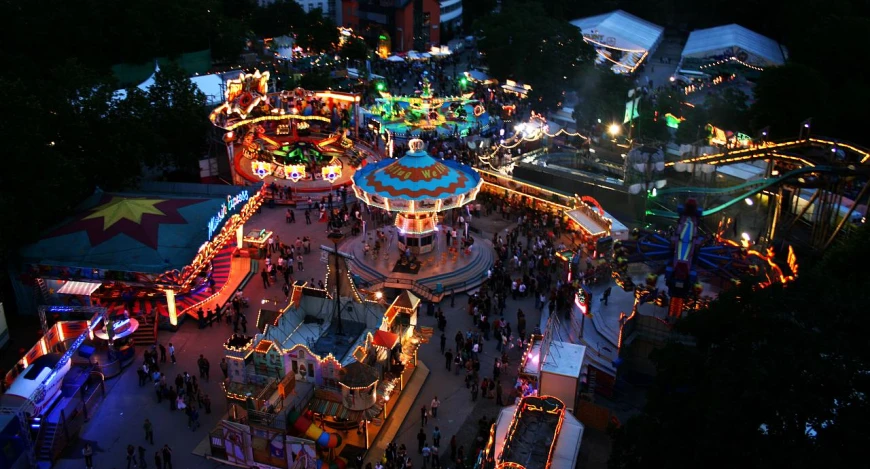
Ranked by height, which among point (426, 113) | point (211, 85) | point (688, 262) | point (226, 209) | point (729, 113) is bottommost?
point (426, 113)

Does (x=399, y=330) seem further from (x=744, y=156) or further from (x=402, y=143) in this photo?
(x=402, y=143)

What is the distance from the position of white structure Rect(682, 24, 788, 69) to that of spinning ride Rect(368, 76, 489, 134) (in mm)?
27636

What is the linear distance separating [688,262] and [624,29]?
203ft

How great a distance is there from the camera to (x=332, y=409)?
2331 cm

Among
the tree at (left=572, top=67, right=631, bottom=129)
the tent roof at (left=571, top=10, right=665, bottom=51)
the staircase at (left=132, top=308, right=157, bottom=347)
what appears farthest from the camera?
the tent roof at (left=571, top=10, right=665, bottom=51)

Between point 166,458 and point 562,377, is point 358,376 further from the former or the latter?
point 562,377

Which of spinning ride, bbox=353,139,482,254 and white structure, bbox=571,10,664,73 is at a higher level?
spinning ride, bbox=353,139,482,254

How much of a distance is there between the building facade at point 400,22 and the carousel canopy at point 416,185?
49745mm

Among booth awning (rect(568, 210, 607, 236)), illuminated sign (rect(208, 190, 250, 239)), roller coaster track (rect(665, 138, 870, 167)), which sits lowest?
booth awning (rect(568, 210, 607, 236))

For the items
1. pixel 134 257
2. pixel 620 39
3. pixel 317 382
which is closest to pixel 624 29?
pixel 620 39

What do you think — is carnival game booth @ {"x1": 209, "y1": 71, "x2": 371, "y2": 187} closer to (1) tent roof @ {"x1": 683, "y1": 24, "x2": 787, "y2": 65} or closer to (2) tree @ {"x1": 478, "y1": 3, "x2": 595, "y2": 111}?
(2) tree @ {"x1": 478, "y1": 3, "x2": 595, "y2": 111}

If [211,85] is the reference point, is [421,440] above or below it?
below

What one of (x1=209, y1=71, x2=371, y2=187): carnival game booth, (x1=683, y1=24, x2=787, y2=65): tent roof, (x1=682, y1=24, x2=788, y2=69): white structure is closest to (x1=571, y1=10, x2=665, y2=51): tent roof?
(x1=683, y1=24, x2=787, y2=65): tent roof

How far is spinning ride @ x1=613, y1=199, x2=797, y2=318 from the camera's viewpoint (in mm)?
26422
